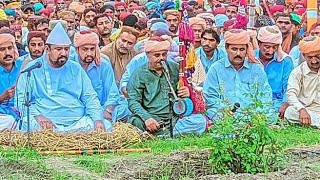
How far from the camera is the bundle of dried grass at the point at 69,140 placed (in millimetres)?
9211

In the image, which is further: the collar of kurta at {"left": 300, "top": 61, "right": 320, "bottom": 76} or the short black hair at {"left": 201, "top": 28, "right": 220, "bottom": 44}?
the short black hair at {"left": 201, "top": 28, "right": 220, "bottom": 44}

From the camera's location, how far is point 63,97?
10.2m

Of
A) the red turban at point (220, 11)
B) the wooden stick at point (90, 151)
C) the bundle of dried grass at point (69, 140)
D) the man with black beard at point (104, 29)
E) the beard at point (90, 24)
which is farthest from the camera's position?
the red turban at point (220, 11)

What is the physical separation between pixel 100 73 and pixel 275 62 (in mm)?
2453

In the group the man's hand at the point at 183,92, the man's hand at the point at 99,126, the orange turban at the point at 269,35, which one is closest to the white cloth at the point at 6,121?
the man's hand at the point at 99,126

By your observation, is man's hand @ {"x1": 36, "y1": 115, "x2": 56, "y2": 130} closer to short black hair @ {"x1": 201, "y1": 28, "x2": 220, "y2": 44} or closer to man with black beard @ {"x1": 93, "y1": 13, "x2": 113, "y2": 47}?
short black hair @ {"x1": 201, "y1": 28, "x2": 220, "y2": 44}

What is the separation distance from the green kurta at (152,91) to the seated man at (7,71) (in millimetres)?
1487

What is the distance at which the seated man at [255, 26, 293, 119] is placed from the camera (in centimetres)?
1155

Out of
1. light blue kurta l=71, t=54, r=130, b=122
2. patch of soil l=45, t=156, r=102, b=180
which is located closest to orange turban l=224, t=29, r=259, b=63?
light blue kurta l=71, t=54, r=130, b=122

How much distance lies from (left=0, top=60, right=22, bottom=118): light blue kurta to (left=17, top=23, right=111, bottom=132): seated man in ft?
1.45

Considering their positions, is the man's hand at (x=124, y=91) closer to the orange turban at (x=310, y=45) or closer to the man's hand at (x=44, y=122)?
the man's hand at (x=44, y=122)

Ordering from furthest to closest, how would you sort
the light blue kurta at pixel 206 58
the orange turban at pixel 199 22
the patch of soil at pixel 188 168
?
the orange turban at pixel 199 22 < the light blue kurta at pixel 206 58 < the patch of soil at pixel 188 168

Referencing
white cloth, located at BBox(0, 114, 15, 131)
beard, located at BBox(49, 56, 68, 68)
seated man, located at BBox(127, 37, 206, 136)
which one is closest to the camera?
white cloth, located at BBox(0, 114, 15, 131)

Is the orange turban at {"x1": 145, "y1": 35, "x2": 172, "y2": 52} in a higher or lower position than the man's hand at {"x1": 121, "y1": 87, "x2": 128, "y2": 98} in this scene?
higher
